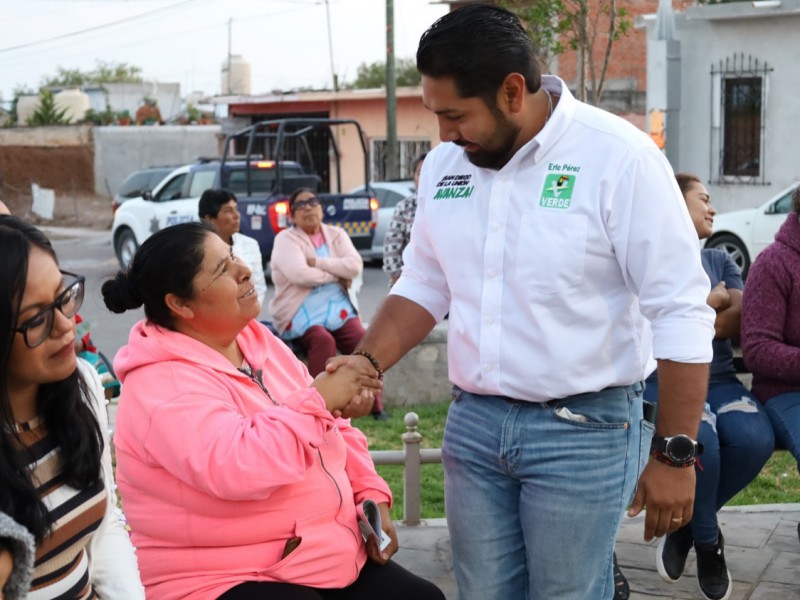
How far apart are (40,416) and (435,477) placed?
417cm

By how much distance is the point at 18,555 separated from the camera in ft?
7.14

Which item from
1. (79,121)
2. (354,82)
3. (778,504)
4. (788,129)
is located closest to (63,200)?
→ (79,121)

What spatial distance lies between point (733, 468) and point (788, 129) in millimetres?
15483


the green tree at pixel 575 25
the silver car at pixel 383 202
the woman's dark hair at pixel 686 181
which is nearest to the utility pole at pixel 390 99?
the silver car at pixel 383 202

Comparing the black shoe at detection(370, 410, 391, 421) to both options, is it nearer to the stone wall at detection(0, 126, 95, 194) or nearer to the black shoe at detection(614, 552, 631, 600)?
the black shoe at detection(614, 552, 631, 600)

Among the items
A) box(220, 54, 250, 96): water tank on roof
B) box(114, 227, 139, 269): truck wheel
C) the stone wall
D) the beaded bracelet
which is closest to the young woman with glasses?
the beaded bracelet

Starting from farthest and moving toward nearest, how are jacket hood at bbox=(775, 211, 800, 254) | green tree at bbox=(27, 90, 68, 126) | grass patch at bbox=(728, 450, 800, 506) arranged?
green tree at bbox=(27, 90, 68, 126) → grass patch at bbox=(728, 450, 800, 506) → jacket hood at bbox=(775, 211, 800, 254)

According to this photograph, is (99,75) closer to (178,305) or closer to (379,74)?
(379,74)

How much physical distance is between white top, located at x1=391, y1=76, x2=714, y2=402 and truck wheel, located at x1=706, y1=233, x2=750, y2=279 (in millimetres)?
13392

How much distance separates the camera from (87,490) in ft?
8.54

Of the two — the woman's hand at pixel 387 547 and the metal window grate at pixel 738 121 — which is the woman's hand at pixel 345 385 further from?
the metal window grate at pixel 738 121

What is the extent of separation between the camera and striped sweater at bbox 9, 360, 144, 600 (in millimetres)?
2471

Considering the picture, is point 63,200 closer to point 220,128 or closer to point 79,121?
point 79,121

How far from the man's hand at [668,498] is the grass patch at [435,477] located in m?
3.03
